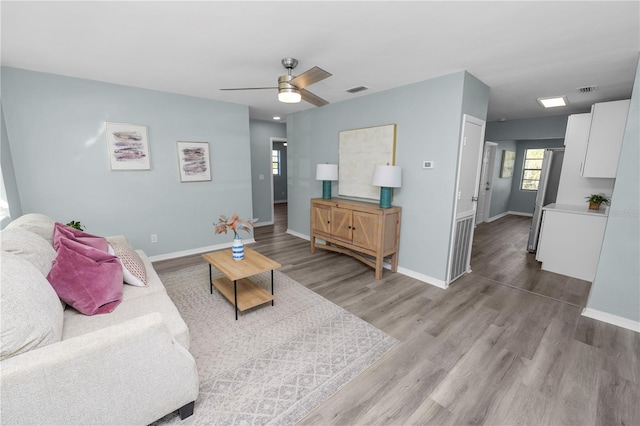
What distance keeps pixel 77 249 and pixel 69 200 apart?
2.02 meters

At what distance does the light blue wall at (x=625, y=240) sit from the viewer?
2301mm

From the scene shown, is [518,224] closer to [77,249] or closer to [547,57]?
[547,57]

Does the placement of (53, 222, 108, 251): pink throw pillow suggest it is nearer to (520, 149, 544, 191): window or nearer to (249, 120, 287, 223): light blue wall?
(249, 120, 287, 223): light blue wall

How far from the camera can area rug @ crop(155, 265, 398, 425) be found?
162 cm

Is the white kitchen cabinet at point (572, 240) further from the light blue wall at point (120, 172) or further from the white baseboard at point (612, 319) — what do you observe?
the light blue wall at point (120, 172)

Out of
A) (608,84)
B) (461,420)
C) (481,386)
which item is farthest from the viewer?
(608,84)

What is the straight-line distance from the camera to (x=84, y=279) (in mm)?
1748

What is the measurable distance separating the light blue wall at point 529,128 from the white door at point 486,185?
0.38m

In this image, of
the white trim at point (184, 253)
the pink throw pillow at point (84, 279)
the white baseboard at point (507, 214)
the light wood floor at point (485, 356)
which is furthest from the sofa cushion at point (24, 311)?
the white baseboard at point (507, 214)

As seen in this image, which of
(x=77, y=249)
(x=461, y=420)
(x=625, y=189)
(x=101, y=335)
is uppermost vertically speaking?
(x=625, y=189)

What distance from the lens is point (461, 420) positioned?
1.55m

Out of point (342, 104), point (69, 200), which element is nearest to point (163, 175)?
point (69, 200)

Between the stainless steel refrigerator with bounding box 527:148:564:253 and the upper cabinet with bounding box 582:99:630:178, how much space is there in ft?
3.25

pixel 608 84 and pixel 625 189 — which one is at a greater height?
pixel 608 84
